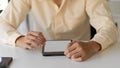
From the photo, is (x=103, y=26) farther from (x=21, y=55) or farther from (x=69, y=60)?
(x=21, y=55)

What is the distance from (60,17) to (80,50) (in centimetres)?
42

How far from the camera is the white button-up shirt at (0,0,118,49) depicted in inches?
47.5

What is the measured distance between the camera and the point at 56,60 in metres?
0.92

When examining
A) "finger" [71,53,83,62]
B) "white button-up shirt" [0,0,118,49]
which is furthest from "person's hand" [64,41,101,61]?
"white button-up shirt" [0,0,118,49]

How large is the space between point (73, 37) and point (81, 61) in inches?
18.5

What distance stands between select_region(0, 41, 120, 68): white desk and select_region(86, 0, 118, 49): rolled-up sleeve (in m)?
0.05

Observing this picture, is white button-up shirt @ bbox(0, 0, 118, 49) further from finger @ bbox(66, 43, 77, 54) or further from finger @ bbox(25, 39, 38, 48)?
finger @ bbox(66, 43, 77, 54)

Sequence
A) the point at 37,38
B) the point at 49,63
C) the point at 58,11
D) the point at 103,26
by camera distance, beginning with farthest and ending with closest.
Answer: the point at 58,11
the point at 103,26
the point at 37,38
the point at 49,63

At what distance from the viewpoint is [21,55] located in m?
0.98

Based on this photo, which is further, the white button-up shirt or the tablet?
the white button-up shirt

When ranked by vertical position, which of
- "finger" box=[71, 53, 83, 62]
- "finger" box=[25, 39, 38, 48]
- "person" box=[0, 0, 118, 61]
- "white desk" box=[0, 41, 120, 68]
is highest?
"person" box=[0, 0, 118, 61]

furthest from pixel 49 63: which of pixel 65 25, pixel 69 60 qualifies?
pixel 65 25

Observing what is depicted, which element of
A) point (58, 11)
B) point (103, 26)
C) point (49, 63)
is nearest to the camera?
point (49, 63)

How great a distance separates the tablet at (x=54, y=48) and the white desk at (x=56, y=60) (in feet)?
0.06
